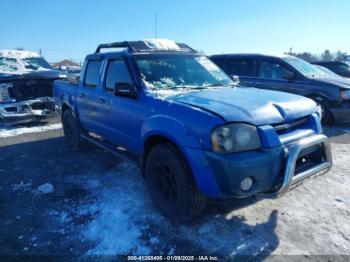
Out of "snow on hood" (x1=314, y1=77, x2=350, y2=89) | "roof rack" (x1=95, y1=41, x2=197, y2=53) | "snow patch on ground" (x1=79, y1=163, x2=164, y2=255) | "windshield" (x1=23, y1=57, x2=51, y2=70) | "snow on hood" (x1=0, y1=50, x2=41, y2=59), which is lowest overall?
"snow patch on ground" (x1=79, y1=163, x2=164, y2=255)

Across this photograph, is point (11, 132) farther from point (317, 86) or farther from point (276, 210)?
point (317, 86)

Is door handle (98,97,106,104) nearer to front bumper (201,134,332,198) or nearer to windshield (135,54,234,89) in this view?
windshield (135,54,234,89)

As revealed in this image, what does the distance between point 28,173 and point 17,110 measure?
11.0ft

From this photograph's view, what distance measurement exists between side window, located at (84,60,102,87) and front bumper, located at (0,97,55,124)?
326 cm

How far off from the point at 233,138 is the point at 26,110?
259 inches

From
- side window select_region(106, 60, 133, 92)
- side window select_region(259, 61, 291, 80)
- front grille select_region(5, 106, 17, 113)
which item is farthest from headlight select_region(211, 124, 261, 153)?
front grille select_region(5, 106, 17, 113)

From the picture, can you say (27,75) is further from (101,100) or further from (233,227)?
(233,227)

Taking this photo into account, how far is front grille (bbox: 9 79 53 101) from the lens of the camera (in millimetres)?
7430

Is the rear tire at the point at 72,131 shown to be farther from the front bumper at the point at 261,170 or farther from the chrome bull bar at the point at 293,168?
the chrome bull bar at the point at 293,168

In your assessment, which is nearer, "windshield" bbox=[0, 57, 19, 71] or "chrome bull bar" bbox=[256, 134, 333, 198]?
"chrome bull bar" bbox=[256, 134, 333, 198]

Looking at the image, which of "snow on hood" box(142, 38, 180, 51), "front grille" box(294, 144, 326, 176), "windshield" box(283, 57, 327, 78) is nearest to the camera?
"front grille" box(294, 144, 326, 176)

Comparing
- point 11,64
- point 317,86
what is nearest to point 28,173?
point 11,64

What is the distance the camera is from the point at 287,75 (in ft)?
23.5

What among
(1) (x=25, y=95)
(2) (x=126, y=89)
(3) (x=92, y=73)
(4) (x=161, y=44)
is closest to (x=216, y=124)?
(2) (x=126, y=89)
